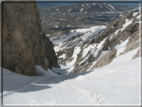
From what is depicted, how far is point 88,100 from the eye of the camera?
4.98 meters

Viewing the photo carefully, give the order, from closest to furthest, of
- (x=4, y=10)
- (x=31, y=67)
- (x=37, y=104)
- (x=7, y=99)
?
(x=37, y=104)
(x=7, y=99)
(x=4, y=10)
(x=31, y=67)

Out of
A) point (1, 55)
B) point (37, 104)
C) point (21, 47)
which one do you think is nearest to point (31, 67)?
point (21, 47)

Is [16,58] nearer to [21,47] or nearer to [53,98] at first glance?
[21,47]

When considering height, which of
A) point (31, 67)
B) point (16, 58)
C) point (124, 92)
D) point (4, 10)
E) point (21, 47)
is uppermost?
point (4, 10)

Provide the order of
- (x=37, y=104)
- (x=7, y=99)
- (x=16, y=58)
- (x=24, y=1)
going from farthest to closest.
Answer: (x=24, y=1), (x=16, y=58), (x=7, y=99), (x=37, y=104)

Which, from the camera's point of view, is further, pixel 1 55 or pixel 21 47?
pixel 21 47

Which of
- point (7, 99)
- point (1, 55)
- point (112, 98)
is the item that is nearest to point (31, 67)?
point (1, 55)

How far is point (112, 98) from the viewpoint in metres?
4.97

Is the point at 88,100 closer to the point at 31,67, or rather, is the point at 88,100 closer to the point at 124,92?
the point at 124,92

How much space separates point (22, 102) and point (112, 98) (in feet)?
10.9

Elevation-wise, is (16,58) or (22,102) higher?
(22,102)

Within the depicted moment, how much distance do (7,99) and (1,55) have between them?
5.67 meters

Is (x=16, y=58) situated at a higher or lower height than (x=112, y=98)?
lower

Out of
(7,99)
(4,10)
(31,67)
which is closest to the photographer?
(7,99)
